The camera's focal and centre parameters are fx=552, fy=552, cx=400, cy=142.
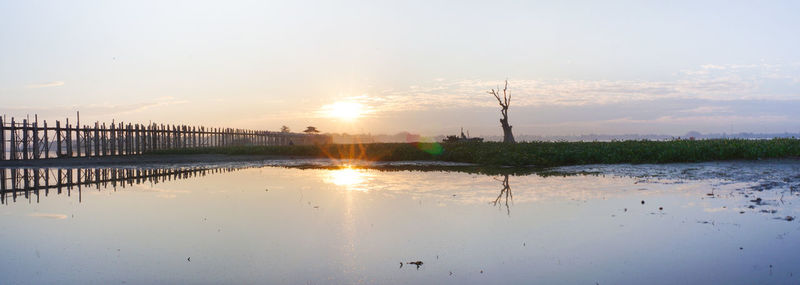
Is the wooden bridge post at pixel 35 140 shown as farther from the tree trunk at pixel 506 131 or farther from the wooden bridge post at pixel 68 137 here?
the tree trunk at pixel 506 131

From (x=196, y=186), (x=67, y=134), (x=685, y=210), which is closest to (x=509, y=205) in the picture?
(x=685, y=210)

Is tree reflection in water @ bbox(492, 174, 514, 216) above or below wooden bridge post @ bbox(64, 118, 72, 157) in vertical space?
below

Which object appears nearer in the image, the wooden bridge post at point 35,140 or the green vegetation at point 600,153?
the green vegetation at point 600,153

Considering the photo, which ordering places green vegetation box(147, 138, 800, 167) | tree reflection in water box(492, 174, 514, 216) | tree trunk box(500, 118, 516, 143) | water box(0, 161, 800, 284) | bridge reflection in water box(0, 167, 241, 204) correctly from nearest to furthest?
water box(0, 161, 800, 284) < tree reflection in water box(492, 174, 514, 216) < bridge reflection in water box(0, 167, 241, 204) < green vegetation box(147, 138, 800, 167) < tree trunk box(500, 118, 516, 143)

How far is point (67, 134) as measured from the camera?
3834 centimetres

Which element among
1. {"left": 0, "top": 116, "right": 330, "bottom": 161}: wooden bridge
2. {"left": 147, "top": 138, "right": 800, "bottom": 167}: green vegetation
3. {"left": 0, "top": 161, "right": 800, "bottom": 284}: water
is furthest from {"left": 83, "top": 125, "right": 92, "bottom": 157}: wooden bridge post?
{"left": 0, "top": 161, "right": 800, "bottom": 284}: water

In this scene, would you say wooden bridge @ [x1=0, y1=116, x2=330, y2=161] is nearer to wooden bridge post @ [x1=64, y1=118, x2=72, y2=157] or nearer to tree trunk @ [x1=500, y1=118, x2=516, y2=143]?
wooden bridge post @ [x1=64, y1=118, x2=72, y2=157]

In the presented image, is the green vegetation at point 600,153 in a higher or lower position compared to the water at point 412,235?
higher

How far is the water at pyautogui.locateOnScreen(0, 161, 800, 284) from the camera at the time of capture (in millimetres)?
6746

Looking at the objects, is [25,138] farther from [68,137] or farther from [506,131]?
[506,131]

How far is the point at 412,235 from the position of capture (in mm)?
8891

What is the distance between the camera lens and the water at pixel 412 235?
22.1ft

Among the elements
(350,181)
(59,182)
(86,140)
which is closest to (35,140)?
(86,140)

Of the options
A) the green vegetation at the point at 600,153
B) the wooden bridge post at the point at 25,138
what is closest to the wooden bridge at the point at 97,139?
the wooden bridge post at the point at 25,138
